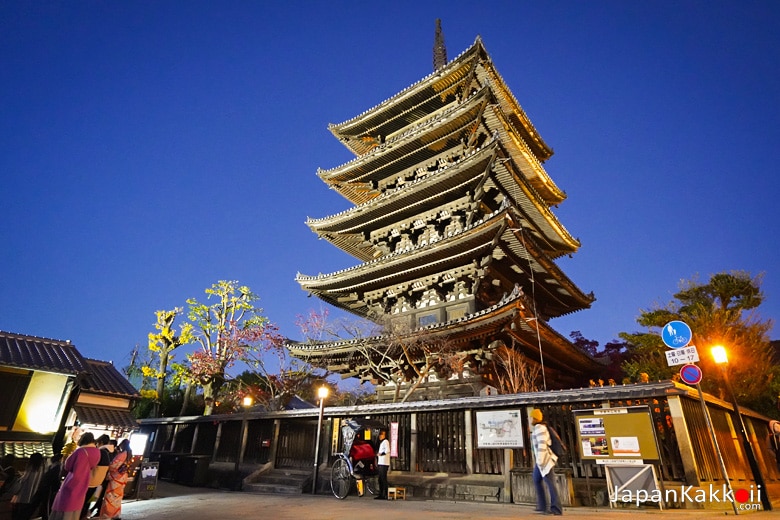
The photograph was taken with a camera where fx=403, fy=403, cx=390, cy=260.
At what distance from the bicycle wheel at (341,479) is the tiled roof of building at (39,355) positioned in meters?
6.84

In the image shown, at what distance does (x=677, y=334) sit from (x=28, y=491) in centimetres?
1197

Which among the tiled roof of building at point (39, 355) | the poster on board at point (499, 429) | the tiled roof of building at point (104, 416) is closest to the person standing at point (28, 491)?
the tiled roof of building at point (39, 355)

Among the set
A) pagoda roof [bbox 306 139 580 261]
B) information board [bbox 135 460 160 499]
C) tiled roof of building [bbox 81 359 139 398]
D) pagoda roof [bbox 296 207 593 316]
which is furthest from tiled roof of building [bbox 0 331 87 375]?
pagoda roof [bbox 306 139 580 261]

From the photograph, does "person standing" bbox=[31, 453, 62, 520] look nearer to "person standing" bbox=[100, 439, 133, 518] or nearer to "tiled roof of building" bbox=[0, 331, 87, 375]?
"person standing" bbox=[100, 439, 133, 518]

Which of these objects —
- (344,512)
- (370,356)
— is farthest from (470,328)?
(344,512)

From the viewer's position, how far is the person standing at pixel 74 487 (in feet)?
17.3

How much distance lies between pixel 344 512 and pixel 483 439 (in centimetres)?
429

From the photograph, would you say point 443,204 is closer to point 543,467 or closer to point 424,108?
point 424,108

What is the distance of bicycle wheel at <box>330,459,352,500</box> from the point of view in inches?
397

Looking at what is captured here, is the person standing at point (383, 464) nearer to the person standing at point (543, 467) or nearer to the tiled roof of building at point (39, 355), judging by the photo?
the person standing at point (543, 467)

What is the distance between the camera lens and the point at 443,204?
20172mm

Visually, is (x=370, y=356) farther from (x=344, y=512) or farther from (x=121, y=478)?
(x=121, y=478)

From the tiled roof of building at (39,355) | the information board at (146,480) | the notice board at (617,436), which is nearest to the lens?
the notice board at (617,436)

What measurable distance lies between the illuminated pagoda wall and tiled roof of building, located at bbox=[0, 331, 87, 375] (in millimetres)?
9925
